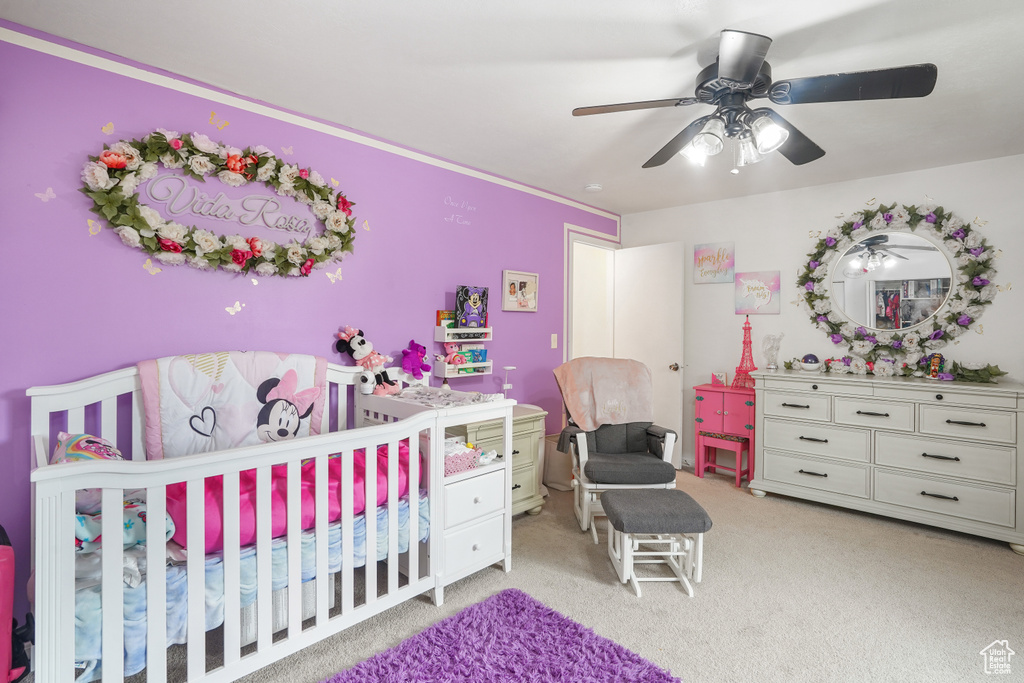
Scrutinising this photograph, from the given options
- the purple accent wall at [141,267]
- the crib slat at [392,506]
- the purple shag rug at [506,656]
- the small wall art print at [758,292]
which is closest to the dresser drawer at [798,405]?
the small wall art print at [758,292]

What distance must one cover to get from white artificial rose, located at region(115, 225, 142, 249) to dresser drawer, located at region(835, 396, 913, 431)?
13.3ft

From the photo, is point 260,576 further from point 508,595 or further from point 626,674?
point 626,674

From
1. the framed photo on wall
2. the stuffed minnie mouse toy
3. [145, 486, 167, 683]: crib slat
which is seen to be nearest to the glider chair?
the framed photo on wall

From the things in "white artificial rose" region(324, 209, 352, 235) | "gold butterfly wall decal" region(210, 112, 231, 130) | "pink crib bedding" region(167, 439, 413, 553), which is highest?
"gold butterfly wall decal" region(210, 112, 231, 130)

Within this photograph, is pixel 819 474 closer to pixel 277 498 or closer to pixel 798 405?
pixel 798 405

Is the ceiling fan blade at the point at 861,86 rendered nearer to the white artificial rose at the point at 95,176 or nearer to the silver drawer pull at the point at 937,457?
the silver drawer pull at the point at 937,457

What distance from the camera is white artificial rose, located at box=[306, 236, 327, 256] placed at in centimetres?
260

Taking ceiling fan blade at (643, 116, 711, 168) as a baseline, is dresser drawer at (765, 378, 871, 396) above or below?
below

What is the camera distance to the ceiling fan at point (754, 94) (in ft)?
5.31

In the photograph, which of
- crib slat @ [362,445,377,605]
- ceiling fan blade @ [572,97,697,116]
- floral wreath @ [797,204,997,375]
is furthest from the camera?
floral wreath @ [797,204,997,375]

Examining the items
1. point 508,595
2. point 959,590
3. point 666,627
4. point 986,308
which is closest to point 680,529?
point 666,627

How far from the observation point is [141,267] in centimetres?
215

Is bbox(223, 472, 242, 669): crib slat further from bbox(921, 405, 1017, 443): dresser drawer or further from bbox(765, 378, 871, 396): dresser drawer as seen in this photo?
bbox(921, 405, 1017, 443): dresser drawer

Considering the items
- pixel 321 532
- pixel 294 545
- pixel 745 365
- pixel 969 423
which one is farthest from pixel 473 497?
pixel 969 423
